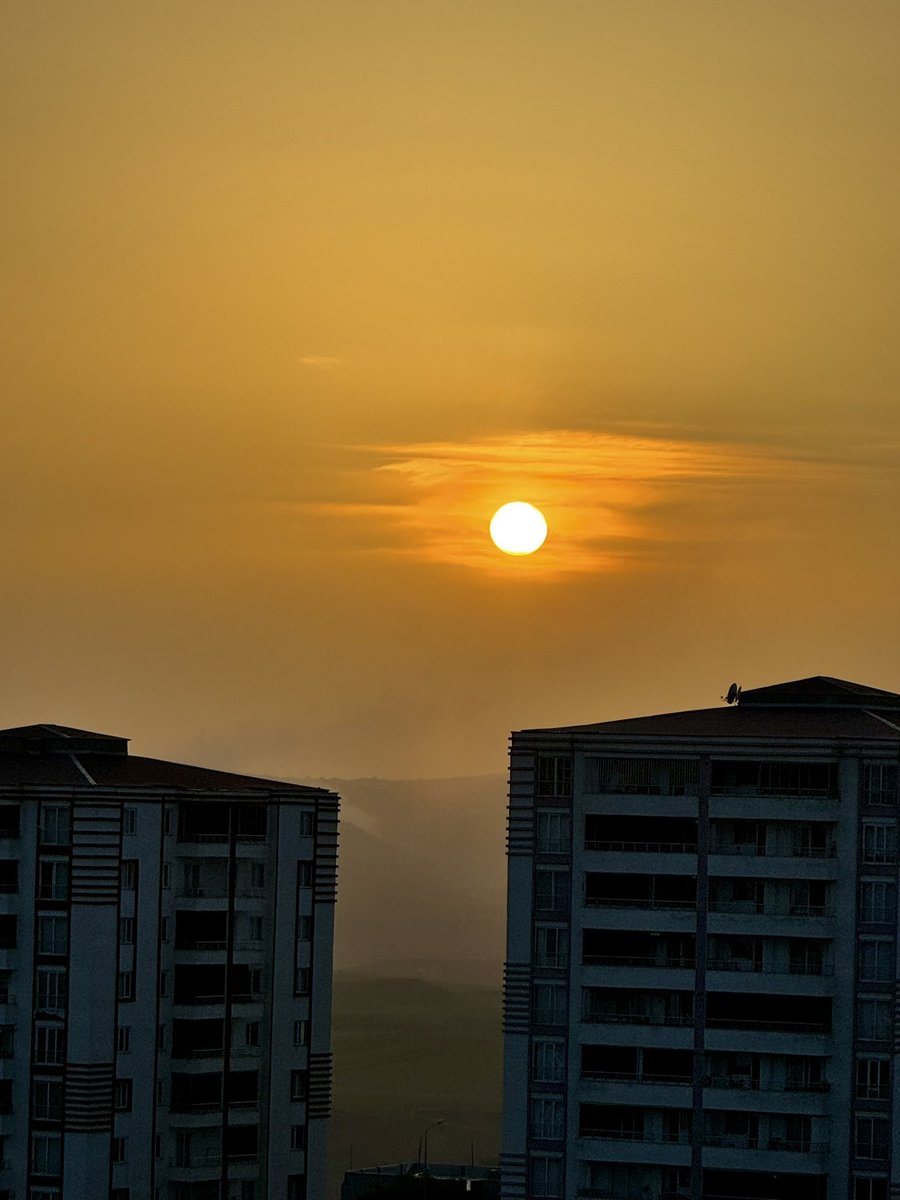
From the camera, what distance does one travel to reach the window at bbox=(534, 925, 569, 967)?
92.1 meters

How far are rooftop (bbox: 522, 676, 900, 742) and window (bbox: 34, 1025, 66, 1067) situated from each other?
2314 cm

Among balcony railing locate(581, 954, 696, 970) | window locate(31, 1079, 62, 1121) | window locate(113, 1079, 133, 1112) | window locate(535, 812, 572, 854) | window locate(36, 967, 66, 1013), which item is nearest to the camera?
balcony railing locate(581, 954, 696, 970)

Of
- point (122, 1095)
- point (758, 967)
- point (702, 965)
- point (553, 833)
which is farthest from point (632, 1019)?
point (122, 1095)

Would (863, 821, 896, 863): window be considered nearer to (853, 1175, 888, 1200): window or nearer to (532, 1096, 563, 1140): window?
(853, 1175, 888, 1200): window

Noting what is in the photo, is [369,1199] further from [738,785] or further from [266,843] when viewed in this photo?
[738,785]

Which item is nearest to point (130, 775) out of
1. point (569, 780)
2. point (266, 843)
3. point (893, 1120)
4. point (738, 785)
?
point (266, 843)

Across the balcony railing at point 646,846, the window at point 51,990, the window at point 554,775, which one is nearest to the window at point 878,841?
the balcony railing at point 646,846

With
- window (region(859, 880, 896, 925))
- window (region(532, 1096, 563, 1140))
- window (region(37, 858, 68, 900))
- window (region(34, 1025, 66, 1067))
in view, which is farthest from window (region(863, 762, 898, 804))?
window (region(34, 1025, 66, 1067))

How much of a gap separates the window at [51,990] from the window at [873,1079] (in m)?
32.7

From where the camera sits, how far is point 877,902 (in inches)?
3561

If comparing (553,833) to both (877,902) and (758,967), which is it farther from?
(877,902)

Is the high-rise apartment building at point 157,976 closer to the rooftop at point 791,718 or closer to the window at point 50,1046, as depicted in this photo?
the window at point 50,1046

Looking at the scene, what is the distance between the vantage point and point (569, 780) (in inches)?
3661

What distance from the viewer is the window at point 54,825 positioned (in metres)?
94.2
